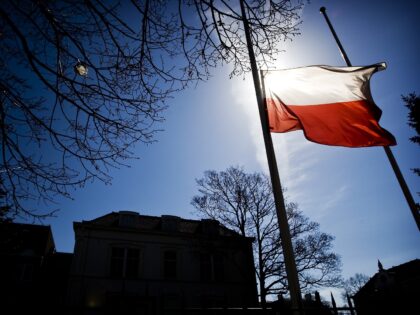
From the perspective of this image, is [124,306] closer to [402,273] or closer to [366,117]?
[366,117]

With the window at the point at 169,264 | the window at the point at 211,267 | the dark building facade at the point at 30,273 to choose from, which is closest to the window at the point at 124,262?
the window at the point at 169,264

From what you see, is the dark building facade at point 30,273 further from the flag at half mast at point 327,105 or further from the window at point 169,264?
the flag at half mast at point 327,105

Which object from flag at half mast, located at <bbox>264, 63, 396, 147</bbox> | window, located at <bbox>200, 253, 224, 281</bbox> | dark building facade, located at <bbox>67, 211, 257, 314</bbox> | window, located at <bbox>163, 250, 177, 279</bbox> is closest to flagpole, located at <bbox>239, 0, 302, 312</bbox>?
flag at half mast, located at <bbox>264, 63, 396, 147</bbox>

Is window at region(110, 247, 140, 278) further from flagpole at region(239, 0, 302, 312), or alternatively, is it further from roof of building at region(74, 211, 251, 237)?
flagpole at region(239, 0, 302, 312)

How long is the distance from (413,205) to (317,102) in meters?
2.98

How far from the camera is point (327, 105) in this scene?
6.12m

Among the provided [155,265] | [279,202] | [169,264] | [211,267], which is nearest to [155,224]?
[169,264]

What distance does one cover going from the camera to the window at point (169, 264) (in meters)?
22.4

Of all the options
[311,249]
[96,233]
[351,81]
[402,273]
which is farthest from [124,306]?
[402,273]

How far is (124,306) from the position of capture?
62.9ft

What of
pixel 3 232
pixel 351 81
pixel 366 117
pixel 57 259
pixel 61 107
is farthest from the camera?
pixel 57 259

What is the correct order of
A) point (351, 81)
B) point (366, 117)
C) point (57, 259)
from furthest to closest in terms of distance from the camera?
1. point (57, 259)
2. point (351, 81)
3. point (366, 117)

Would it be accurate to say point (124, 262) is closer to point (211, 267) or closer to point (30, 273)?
point (211, 267)

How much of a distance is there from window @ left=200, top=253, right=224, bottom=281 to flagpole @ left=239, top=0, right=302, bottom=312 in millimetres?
20735
